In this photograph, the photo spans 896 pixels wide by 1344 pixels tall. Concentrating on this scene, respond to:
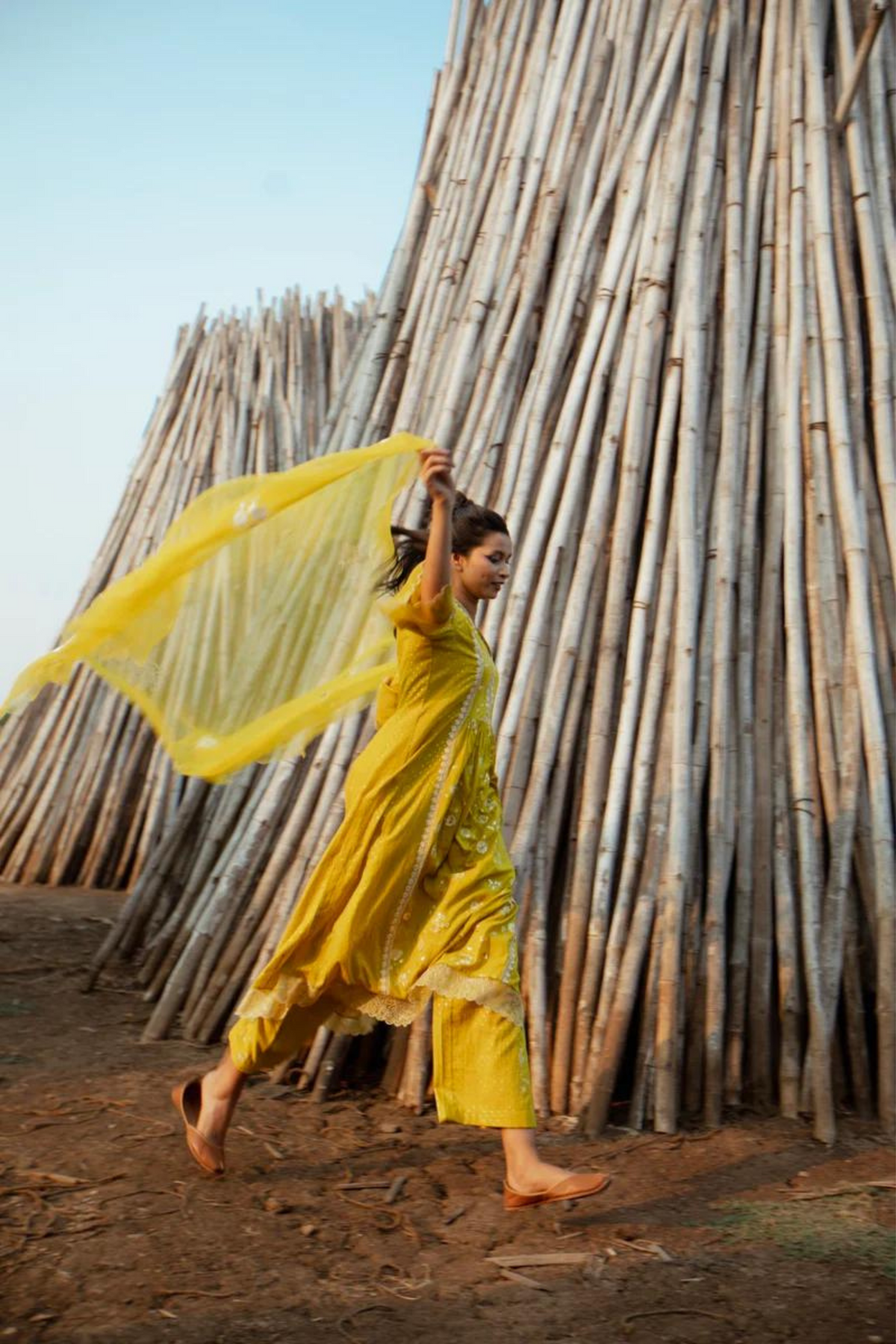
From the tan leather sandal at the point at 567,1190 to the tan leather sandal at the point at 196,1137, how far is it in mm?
591

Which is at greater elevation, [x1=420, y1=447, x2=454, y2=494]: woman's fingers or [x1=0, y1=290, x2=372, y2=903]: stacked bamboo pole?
[x1=0, y1=290, x2=372, y2=903]: stacked bamboo pole

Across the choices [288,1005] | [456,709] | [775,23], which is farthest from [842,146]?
[288,1005]

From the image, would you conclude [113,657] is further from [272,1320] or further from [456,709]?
[272,1320]

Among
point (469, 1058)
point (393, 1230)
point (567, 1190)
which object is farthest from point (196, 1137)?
point (567, 1190)

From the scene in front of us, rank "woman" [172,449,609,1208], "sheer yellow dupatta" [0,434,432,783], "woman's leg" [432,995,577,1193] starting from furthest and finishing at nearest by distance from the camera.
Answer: "sheer yellow dupatta" [0,434,432,783], "woman" [172,449,609,1208], "woman's leg" [432,995,577,1193]

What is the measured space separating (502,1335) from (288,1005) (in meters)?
0.79

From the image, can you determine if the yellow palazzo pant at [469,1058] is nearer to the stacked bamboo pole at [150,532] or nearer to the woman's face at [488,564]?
the woman's face at [488,564]

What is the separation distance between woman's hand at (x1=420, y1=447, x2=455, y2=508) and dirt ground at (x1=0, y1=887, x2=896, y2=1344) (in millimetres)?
1336

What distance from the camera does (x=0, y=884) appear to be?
6.18 metres

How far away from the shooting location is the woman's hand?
7.59 ft

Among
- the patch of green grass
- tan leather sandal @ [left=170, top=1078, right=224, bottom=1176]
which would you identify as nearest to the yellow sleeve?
tan leather sandal @ [left=170, top=1078, right=224, bottom=1176]

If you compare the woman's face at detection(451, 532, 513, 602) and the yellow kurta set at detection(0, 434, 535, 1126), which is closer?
the yellow kurta set at detection(0, 434, 535, 1126)

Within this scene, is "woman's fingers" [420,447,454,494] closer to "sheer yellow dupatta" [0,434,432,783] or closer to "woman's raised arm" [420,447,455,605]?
"woman's raised arm" [420,447,455,605]

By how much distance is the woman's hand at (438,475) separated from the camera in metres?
2.31
